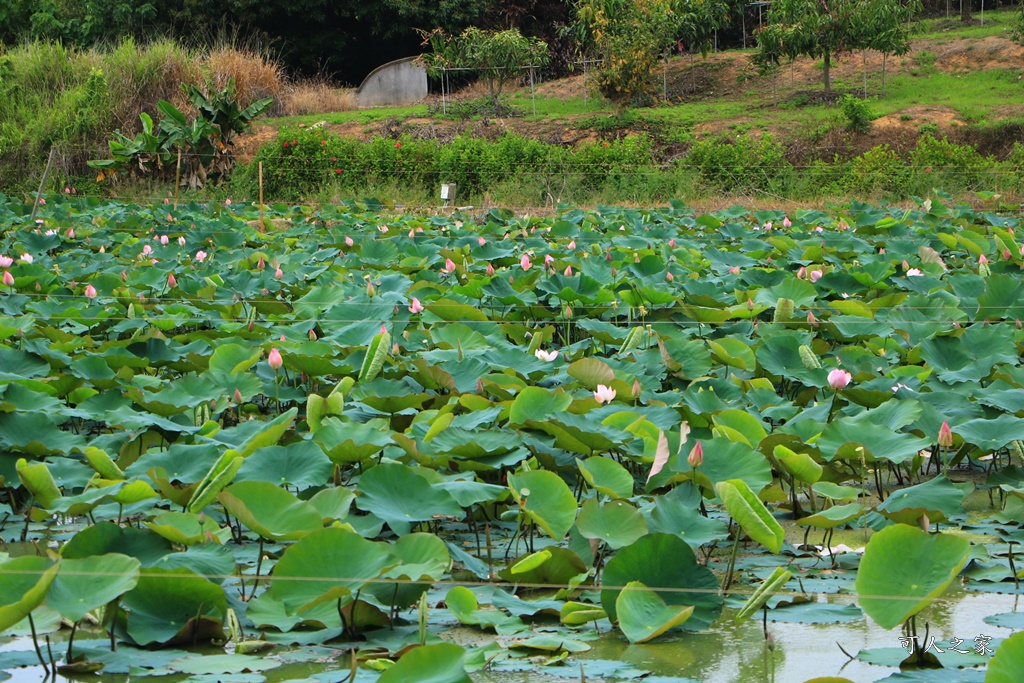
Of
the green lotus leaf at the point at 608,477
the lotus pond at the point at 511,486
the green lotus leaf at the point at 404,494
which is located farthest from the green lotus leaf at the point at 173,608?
the green lotus leaf at the point at 608,477

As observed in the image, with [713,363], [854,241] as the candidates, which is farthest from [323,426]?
[854,241]

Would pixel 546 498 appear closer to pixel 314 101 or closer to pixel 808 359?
pixel 808 359

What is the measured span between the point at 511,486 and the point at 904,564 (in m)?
0.72

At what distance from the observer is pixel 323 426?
2.28 meters

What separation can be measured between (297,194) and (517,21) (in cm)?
1229

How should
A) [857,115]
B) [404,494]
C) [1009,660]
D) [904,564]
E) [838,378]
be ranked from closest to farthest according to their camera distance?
[1009,660] < [904,564] < [404,494] < [838,378] < [857,115]

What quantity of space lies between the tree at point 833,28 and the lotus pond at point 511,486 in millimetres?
13331

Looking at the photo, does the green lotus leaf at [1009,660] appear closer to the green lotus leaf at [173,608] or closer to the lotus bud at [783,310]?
the green lotus leaf at [173,608]

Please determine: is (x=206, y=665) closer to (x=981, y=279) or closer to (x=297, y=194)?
(x=981, y=279)

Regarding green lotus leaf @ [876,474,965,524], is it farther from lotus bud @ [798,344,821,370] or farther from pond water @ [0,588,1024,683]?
lotus bud @ [798,344,821,370]

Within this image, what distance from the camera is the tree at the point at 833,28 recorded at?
16.2 m

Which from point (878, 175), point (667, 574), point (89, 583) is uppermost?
point (89, 583)

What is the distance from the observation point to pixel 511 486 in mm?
1965

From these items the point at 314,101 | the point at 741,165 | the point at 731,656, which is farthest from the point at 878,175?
the point at 314,101
